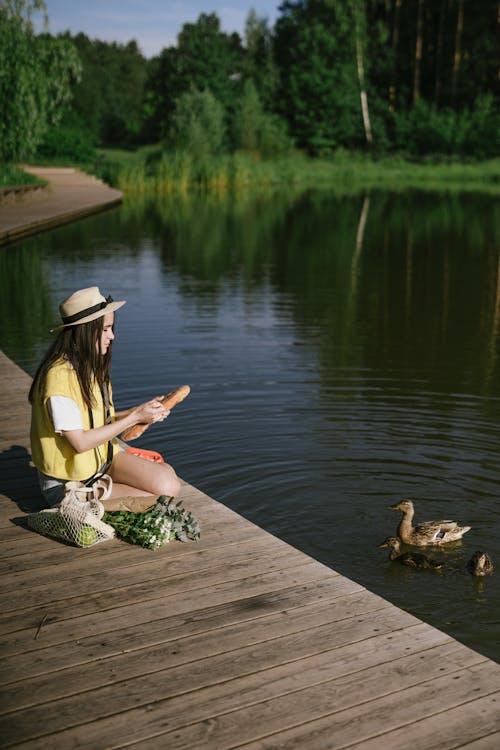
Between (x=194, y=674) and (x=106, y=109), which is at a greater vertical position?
(x=106, y=109)

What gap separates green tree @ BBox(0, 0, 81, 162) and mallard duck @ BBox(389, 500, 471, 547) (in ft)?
87.8

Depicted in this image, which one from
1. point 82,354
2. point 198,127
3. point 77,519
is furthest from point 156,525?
point 198,127

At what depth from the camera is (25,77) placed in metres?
29.8

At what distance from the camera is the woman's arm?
478 cm

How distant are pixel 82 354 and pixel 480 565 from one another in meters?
2.97

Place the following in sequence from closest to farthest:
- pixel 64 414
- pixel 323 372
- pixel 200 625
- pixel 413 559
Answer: pixel 200 625 < pixel 64 414 < pixel 413 559 < pixel 323 372

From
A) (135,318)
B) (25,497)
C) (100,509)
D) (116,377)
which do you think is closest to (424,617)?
(100,509)

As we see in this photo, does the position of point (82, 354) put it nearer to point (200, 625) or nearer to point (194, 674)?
point (200, 625)

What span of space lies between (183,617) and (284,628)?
1.56ft

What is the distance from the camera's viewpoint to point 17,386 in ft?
28.9

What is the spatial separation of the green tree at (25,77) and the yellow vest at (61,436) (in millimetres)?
27071

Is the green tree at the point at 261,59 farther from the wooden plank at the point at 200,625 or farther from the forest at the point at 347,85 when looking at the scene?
the wooden plank at the point at 200,625

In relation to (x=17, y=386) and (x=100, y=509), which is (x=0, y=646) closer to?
(x=100, y=509)

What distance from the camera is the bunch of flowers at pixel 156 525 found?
4889mm
